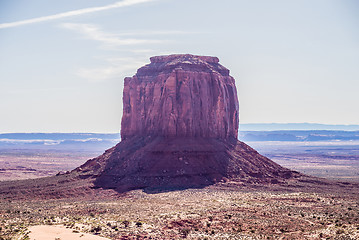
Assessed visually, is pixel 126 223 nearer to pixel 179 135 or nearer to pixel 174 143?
pixel 174 143

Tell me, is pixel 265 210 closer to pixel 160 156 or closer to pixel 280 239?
pixel 280 239

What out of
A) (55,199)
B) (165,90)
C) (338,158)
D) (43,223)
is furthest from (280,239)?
(338,158)

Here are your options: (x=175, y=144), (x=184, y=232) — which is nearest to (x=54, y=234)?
(x=184, y=232)

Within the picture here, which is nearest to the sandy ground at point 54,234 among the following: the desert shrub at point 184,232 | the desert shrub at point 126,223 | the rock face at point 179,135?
the desert shrub at point 126,223

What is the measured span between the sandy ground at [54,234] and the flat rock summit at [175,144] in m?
26.7

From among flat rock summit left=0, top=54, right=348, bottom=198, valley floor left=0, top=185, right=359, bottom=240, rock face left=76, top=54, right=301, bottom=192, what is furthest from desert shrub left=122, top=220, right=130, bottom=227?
rock face left=76, top=54, right=301, bottom=192

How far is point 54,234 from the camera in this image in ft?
110

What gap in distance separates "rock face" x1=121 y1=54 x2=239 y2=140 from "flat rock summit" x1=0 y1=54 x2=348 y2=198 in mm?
156

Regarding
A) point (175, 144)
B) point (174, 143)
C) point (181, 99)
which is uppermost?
point (181, 99)

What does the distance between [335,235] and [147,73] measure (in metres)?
52.8

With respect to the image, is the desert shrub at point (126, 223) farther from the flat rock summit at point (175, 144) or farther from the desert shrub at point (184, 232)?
the flat rock summit at point (175, 144)

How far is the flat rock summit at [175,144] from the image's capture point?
67938 millimetres

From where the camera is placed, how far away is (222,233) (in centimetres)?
3850

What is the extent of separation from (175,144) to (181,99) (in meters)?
7.27
